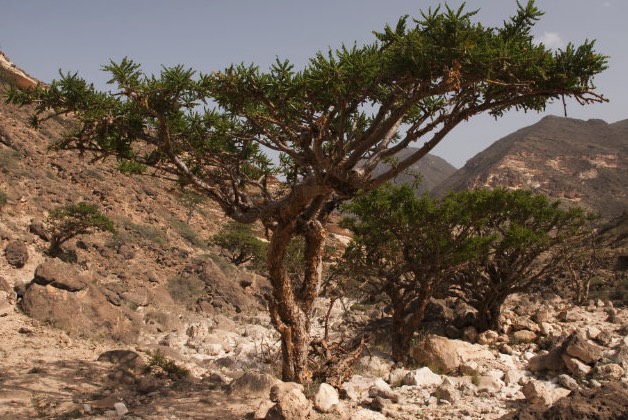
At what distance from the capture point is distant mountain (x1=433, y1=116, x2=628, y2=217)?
5400cm

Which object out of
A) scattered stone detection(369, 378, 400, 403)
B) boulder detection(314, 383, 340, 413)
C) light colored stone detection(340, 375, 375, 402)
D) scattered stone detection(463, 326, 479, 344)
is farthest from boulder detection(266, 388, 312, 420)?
scattered stone detection(463, 326, 479, 344)

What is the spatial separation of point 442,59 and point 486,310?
36.6ft

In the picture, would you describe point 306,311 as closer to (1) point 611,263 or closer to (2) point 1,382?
(2) point 1,382

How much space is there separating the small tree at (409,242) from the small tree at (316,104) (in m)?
4.40

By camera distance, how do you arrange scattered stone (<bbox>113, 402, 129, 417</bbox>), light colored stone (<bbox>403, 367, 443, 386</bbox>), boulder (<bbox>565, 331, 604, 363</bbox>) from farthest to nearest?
boulder (<bbox>565, 331, 604, 363</bbox>) → light colored stone (<bbox>403, 367, 443, 386</bbox>) → scattered stone (<bbox>113, 402, 129, 417</bbox>)

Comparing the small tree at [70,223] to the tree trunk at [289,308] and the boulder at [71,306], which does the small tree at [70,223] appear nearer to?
the boulder at [71,306]

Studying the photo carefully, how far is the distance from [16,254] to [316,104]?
11.0 metres

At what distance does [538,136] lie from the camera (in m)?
70.9

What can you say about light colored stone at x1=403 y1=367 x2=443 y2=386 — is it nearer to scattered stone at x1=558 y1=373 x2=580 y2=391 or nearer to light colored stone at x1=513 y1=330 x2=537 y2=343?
scattered stone at x1=558 y1=373 x2=580 y2=391

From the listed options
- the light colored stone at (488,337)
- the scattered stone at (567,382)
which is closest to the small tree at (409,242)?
the light colored stone at (488,337)

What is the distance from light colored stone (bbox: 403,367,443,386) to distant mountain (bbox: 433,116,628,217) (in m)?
41.3

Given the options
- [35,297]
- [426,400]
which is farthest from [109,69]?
[35,297]

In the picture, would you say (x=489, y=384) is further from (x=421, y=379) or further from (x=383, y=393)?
(x=383, y=393)

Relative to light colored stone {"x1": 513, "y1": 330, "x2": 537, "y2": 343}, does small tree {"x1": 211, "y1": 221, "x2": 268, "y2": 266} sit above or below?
above
